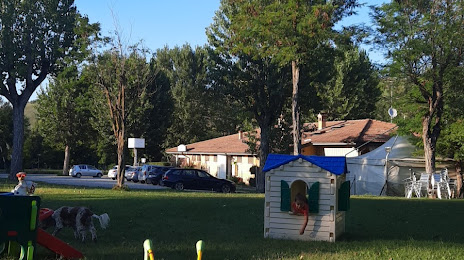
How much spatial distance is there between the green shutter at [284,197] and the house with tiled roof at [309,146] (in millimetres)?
27135

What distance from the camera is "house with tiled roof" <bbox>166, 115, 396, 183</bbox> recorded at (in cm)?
3862

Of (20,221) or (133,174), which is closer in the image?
(20,221)

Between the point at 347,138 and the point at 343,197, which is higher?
the point at 347,138

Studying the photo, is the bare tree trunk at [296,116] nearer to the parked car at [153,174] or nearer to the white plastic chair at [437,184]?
the white plastic chair at [437,184]

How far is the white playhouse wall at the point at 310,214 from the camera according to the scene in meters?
10.7

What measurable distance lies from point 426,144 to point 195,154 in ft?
89.3

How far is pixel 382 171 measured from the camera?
103 feet

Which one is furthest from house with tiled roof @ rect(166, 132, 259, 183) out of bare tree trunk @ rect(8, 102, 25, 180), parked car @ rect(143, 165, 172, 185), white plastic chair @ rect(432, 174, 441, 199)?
white plastic chair @ rect(432, 174, 441, 199)

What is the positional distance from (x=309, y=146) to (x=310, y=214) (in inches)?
1240

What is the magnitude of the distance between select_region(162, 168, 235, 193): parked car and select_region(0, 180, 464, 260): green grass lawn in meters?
14.8

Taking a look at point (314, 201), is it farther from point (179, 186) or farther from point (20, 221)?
point (179, 186)

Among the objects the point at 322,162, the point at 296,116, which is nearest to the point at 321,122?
the point at 296,116

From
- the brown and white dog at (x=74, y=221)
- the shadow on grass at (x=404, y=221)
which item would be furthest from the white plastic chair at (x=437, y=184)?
the brown and white dog at (x=74, y=221)

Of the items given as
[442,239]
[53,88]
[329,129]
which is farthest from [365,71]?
[442,239]
